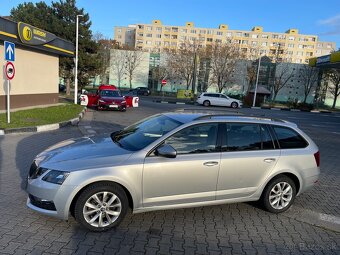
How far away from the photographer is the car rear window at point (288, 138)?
462 cm

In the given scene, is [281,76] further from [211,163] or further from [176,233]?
[176,233]

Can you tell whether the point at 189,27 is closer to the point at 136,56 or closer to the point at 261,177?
the point at 136,56

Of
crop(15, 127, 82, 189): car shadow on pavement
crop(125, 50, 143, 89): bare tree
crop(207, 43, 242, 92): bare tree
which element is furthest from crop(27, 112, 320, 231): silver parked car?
crop(125, 50, 143, 89): bare tree

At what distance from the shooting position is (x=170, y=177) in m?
3.86

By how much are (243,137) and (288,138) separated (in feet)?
2.77

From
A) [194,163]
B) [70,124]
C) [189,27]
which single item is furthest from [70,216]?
[189,27]

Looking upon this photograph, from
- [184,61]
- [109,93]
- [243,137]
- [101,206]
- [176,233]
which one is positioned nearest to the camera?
[101,206]

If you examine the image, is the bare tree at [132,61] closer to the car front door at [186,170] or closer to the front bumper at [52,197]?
the car front door at [186,170]

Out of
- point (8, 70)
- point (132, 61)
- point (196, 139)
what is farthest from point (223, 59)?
point (196, 139)

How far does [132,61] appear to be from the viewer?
62406 millimetres

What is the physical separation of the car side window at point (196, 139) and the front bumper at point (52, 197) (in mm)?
1399

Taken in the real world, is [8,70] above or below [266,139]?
above

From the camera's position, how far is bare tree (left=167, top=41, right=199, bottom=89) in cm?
5478

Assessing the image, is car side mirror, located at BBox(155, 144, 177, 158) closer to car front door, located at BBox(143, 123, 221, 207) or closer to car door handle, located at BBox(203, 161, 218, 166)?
car front door, located at BBox(143, 123, 221, 207)
